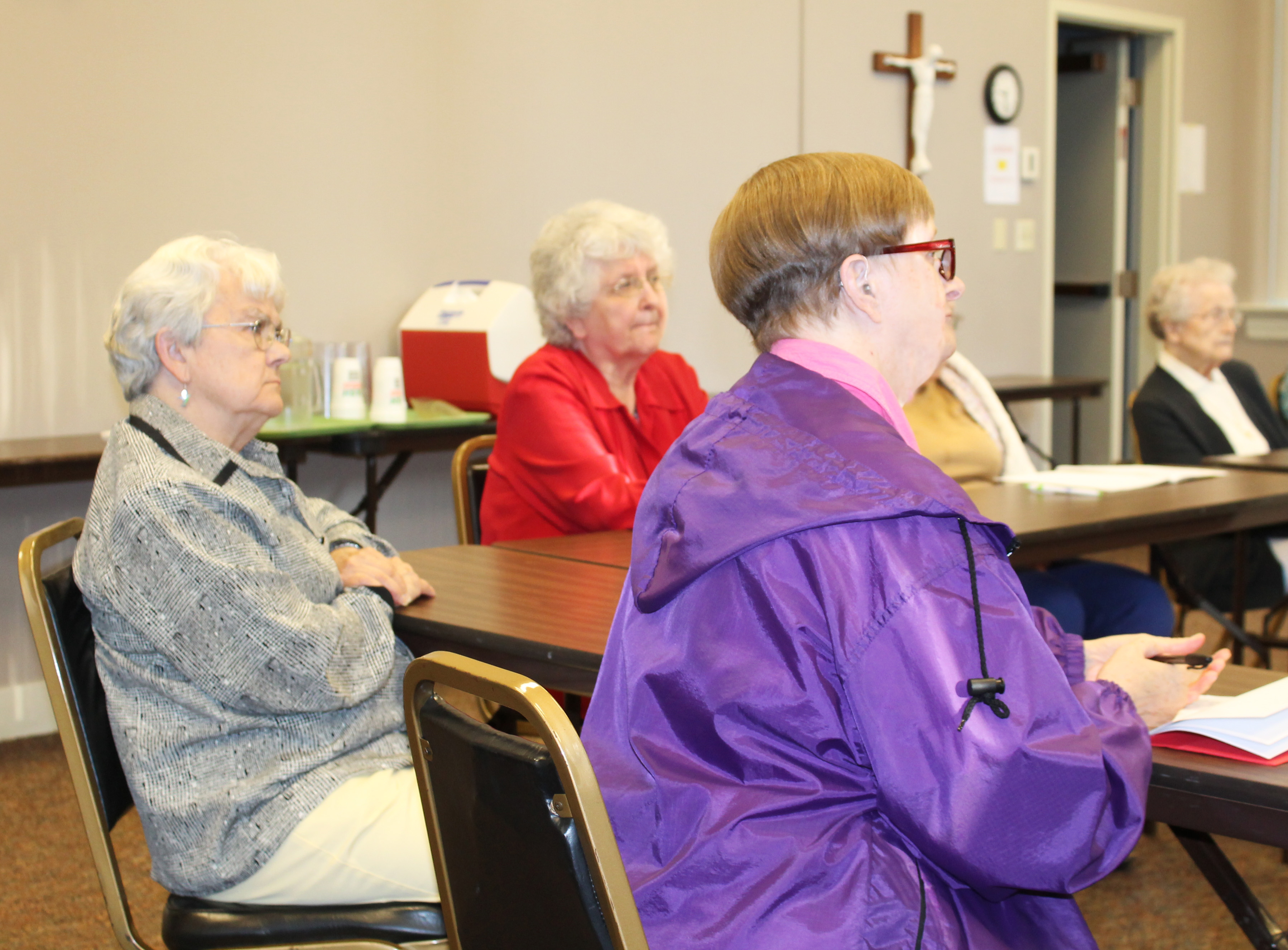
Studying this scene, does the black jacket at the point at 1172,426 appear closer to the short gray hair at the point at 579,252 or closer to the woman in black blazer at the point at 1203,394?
the woman in black blazer at the point at 1203,394

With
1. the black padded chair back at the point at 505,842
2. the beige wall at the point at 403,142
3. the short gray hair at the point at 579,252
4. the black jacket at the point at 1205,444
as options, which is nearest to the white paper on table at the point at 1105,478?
the black jacket at the point at 1205,444

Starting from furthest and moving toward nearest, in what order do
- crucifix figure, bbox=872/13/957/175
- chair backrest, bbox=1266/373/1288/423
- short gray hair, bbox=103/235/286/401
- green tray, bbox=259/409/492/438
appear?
crucifix figure, bbox=872/13/957/175
chair backrest, bbox=1266/373/1288/423
green tray, bbox=259/409/492/438
short gray hair, bbox=103/235/286/401

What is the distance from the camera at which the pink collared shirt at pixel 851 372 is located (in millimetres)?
1094

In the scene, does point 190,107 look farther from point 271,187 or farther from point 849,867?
point 849,867

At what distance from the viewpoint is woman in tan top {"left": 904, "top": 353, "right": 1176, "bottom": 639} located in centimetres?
271

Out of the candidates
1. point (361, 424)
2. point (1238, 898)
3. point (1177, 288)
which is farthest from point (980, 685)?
point (1177, 288)

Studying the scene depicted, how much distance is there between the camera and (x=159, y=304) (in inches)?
66.2

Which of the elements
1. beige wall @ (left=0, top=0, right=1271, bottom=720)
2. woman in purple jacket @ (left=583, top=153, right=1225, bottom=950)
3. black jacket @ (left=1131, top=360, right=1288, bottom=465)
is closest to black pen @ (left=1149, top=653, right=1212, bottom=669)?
woman in purple jacket @ (left=583, top=153, right=1225, bottom=950)

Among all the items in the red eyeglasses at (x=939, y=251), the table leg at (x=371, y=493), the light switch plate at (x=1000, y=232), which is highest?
the light switch plate at (x=1000, y=232)

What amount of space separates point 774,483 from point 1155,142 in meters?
6.36

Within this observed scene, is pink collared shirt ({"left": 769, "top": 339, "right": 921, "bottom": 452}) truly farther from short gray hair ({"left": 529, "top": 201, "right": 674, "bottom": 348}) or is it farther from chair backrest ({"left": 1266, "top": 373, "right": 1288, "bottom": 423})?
chair backrest ({"left": 1266, "top": 373, "right": 1288, "bottom": 423})

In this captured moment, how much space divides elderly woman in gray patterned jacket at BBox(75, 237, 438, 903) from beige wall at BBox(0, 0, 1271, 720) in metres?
Result: 2.19

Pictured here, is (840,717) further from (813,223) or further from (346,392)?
(346,392)

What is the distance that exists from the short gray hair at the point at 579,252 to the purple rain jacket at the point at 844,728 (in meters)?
1.67
